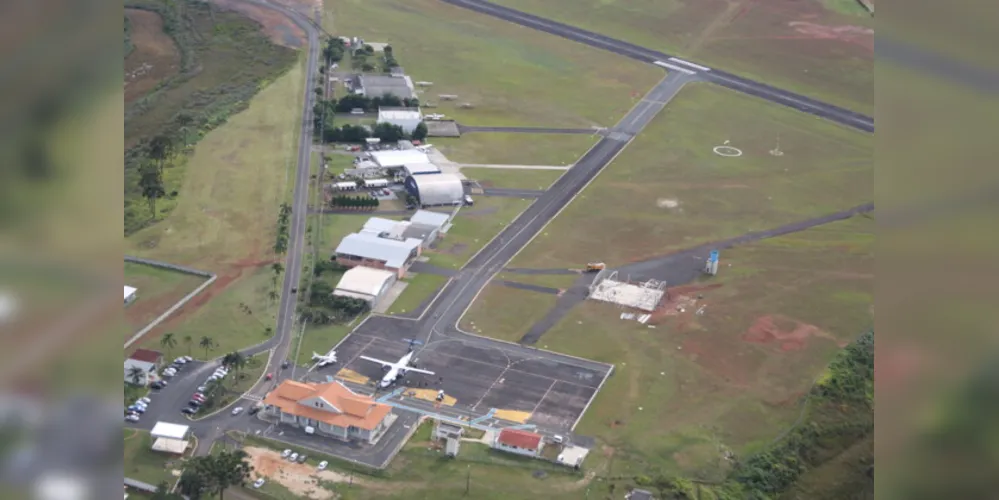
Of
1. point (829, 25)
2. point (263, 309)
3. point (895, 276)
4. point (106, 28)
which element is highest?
point (106, 28)

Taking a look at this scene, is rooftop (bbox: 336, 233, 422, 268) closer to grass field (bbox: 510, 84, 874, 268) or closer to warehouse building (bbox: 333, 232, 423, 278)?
warehouse building (bbox: 333, 232, 423, 278)

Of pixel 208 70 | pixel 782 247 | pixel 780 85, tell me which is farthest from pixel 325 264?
pixel 780 85

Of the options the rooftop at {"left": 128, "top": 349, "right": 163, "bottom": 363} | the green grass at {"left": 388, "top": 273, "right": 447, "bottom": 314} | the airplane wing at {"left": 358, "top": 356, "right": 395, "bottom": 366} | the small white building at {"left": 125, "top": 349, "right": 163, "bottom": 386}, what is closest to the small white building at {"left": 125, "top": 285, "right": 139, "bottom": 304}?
the rooftop at {"left": 128, "top": 349, "right": 163, "bottom": 363}

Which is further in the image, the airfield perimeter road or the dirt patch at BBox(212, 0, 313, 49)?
the dirt patch at BBox(212, 0, 313, 49)

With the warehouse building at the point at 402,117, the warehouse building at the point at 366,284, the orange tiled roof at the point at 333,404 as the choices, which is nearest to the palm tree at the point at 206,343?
the orange tiled roof at the point at 333,404

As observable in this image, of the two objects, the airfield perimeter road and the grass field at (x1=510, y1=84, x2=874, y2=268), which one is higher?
the airfield perimeter road

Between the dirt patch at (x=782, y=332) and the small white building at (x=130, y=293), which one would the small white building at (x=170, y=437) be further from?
the dirt patch at (x=782, y=332)

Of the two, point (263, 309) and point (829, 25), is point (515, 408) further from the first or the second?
point (829, 25)
